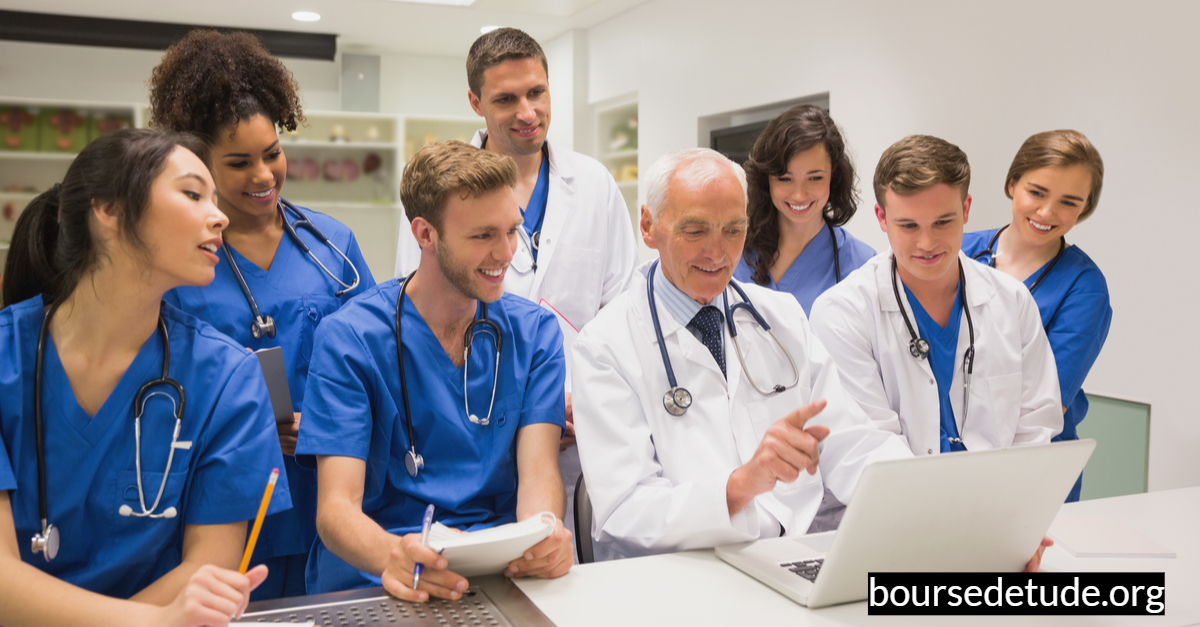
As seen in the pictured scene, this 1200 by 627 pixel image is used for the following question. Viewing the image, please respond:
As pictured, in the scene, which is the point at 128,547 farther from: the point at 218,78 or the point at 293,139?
the point at 293,139

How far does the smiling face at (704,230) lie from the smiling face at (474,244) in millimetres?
316

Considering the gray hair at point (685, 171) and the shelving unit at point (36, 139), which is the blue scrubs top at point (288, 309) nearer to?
the gray hair at point (685, 171)

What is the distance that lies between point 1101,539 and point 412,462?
48.5 inches

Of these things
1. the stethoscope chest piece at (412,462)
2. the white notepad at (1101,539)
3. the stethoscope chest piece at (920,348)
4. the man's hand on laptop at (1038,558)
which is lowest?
the white notepad at (1101,539)

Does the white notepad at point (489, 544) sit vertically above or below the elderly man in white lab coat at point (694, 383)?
below

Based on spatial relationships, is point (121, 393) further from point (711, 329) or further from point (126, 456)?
point (711, 329)

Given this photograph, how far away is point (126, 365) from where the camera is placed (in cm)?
138

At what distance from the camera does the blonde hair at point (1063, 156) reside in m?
2.36

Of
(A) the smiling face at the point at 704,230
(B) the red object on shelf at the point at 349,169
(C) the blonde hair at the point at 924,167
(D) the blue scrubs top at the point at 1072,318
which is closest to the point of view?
(A) the smiling face at the point at 704,230

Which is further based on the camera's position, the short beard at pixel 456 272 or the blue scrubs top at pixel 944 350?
the blue scrubs top at pixel 944 350

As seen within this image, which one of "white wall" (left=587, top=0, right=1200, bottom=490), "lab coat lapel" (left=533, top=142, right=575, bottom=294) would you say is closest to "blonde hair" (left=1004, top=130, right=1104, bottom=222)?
"white wall" (left=587, top=0, right=1200, bottom=490)

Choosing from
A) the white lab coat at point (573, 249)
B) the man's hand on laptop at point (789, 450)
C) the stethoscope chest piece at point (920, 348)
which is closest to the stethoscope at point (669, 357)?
the man's hand on laptop at point (789, 450)

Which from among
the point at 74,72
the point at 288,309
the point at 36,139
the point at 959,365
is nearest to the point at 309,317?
the point at 288,309

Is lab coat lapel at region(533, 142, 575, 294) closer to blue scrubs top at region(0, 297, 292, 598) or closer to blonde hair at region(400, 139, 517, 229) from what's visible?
blonde hair at region(400, 139, 517, 229)
